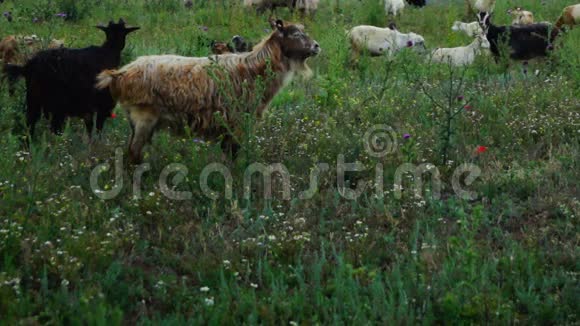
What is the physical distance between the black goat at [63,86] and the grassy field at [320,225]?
19 cm

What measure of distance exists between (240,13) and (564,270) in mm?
12474

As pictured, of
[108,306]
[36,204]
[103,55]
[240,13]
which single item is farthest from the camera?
[240,13]

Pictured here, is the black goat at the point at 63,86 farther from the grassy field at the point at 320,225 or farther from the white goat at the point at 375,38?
the white goat at the point at 375,38

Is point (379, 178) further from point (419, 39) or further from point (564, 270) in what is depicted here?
point (419, 39)

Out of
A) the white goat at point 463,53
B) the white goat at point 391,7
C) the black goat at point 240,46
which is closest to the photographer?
the black goat at point 240,46

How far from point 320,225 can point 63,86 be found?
313 cm

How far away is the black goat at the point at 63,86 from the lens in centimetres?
689

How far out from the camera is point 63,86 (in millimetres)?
6941

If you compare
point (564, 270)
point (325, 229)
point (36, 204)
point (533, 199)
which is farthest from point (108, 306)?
point (533, 199)

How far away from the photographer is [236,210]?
208 inches

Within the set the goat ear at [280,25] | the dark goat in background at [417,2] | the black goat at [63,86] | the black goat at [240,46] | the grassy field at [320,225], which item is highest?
the dark goat in background at [417,2]

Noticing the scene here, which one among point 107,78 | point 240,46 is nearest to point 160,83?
point 107,78

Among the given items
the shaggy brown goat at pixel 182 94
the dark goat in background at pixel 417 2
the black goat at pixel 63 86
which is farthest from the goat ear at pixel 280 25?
the dark goat in background at pixel 417 2

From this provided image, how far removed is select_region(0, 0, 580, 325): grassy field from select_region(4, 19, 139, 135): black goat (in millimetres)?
190
